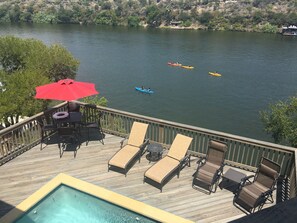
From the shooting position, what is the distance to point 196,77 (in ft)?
162

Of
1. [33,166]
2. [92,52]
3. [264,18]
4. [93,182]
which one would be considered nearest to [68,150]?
[33,166]

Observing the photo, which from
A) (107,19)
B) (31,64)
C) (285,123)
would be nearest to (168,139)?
(285,123)

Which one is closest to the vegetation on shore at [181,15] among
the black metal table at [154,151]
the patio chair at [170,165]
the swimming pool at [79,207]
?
the black metal table at [154,151]

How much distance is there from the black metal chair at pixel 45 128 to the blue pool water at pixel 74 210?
104 inches

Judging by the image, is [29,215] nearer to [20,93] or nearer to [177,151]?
[177,151]

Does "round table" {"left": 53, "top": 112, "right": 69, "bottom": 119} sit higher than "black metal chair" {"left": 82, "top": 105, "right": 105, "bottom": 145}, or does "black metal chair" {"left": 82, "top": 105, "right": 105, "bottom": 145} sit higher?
"round table" {"left": 53, "top": 112, "right": 69, "bottom": 119}

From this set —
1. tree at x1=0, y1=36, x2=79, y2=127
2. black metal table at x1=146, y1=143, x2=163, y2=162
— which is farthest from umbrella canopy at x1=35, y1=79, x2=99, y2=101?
tree at x1=0, y1=36, x2=79, y2=127

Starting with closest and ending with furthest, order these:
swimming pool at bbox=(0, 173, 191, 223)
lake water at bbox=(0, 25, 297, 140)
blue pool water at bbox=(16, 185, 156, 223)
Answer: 1. swimming pool at bbox=(0, 173, 191, 223)
2. blue pool water at bbox=(16, 185, 156, 223)
3. lake water at bbox=(0, 25, 297, 140)

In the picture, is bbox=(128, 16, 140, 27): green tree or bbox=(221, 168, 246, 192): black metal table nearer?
bbox=(221, 168, 246, 192): black metal table

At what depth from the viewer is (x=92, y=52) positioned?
63.8 meters

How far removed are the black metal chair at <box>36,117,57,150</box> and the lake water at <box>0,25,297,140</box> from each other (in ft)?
81.6

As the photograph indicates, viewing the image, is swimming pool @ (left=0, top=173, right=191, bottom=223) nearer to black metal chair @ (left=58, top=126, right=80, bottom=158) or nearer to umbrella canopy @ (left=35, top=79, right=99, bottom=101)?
black metal chair @ (left=58, top=126, right=80, bottom=158)

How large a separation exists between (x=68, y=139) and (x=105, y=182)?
2958 millimetres

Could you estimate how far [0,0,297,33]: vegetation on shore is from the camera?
10781 centimetres
